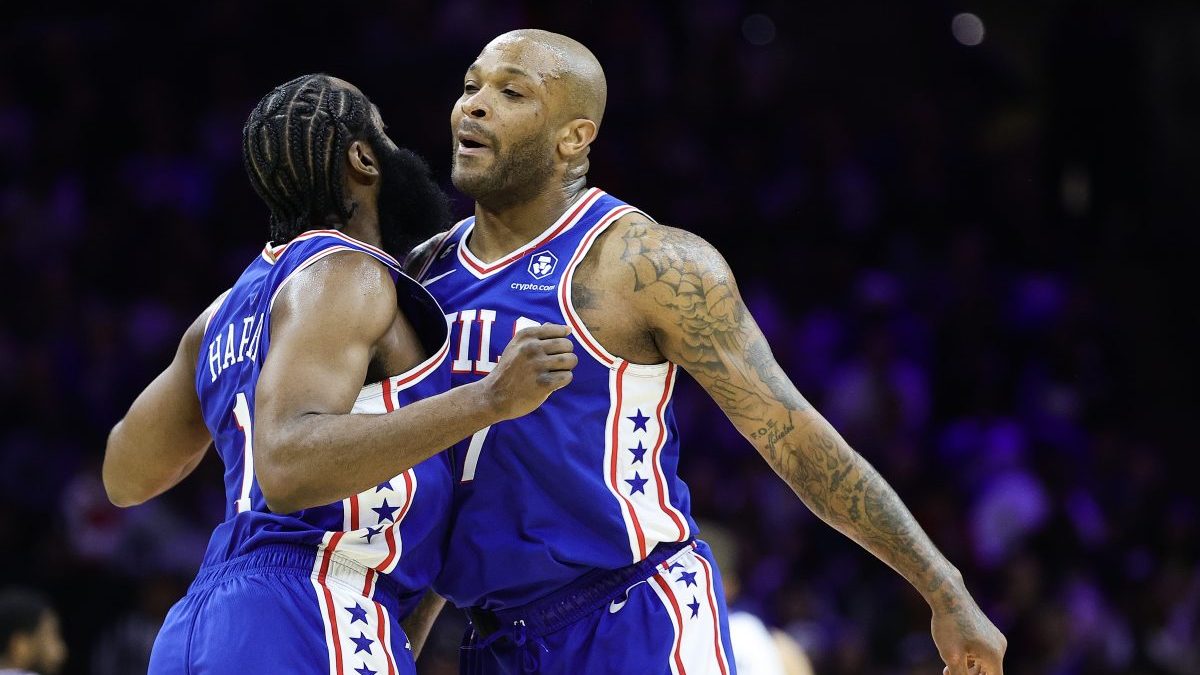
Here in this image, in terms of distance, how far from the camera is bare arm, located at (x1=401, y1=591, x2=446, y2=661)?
4016 millimetres

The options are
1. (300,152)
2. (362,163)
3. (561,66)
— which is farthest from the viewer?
(561,66)

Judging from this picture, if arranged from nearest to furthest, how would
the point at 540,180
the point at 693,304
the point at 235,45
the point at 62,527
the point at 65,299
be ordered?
the point at 693,304 → the point at 540,180 → the point at 62,527 → the point at 65,299 → the point at 235,45

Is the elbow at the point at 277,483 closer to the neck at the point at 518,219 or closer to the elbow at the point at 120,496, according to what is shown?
the neck at the point at 518,219

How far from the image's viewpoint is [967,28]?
13.2 meters

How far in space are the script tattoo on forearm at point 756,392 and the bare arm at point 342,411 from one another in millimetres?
529

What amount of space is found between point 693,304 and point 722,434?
5848 millimetres

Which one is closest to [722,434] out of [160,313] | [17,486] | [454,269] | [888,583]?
[888,583]

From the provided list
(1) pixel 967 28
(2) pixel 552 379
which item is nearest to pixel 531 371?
(2) pixel 552 379

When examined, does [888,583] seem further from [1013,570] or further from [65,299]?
[65,299]

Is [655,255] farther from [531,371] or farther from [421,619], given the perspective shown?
[421,619]

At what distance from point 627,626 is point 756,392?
0.62m

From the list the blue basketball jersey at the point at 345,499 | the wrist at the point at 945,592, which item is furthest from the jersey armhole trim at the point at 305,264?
the wrist at the point at 945,592

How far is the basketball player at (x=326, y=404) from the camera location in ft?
10.2

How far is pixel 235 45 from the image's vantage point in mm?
10875
